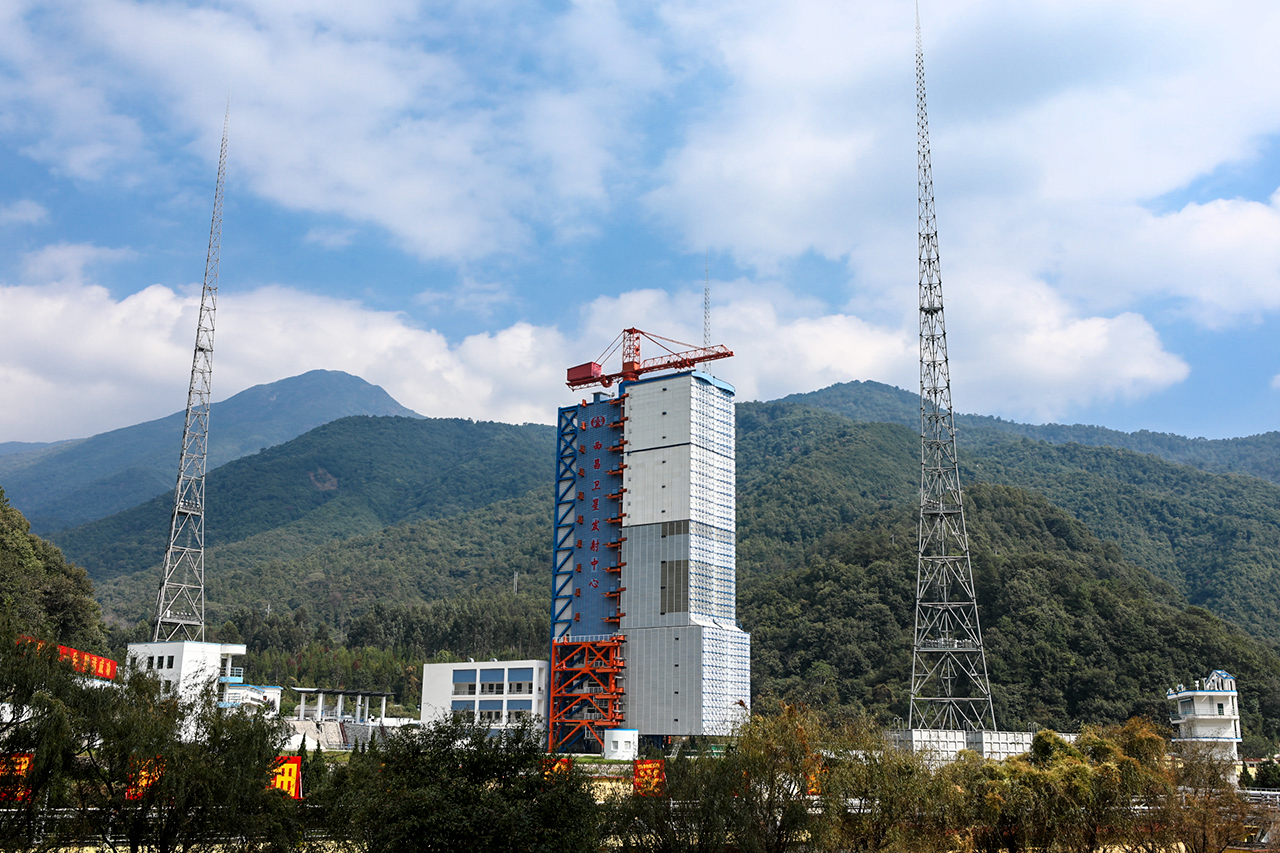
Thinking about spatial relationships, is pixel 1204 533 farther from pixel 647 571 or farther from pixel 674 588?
pixel 647 571

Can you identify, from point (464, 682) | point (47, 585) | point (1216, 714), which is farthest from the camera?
point (464, 682)

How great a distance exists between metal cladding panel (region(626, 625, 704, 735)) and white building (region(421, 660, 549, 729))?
7.88 m

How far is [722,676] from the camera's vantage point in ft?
243

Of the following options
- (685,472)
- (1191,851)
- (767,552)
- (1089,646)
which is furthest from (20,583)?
(767,552)

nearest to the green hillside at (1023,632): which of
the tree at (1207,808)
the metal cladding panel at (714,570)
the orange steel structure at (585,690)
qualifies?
the metal cladding panel at (714,570)

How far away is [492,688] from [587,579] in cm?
1193

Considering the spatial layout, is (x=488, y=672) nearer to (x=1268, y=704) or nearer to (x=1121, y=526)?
(x=1268, y=704)

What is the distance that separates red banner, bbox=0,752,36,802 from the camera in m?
25.0

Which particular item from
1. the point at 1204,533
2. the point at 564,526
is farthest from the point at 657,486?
the point at 1204,533

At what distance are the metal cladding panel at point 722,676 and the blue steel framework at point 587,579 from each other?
6.87 meters

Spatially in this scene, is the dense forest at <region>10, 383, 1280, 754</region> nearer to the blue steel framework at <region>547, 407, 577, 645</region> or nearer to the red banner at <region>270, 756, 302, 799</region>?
the blue steel framework at <region>547, 407, 577, 645</region>

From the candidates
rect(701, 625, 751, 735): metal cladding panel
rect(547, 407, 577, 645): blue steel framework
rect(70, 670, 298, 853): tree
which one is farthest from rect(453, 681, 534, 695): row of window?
rect(70, 670, 298, 853): tree

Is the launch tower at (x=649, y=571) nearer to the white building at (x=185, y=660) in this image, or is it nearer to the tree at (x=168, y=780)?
the white building at (x=185, y=660)

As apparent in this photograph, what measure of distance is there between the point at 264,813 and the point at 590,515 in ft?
177
